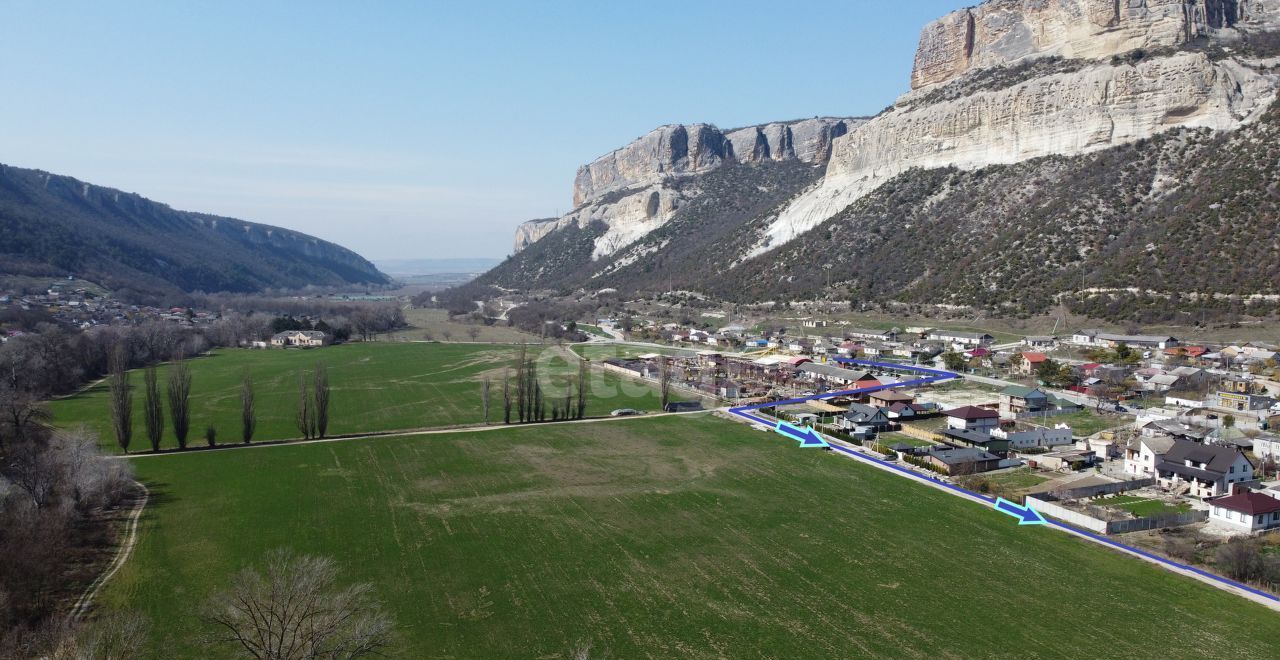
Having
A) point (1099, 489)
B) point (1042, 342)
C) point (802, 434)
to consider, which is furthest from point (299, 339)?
point (1099, 489)

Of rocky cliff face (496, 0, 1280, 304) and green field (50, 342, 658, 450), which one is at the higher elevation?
rocky cliff face (496, 0, 1280, 304)

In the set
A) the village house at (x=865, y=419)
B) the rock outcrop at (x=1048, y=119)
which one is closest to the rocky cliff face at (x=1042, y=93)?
the rock outcrop at (x=1048, y=119)

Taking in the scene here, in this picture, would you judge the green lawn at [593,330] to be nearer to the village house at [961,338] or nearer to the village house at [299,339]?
the village house at [299,339]

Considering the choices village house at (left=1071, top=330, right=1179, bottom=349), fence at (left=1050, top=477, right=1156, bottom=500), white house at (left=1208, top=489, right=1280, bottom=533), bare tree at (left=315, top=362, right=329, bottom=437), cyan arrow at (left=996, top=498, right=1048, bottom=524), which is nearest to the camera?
white house at (left=1208, top=489, right=1280, bottom=533)

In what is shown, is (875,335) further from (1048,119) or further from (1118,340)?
(1048,119)

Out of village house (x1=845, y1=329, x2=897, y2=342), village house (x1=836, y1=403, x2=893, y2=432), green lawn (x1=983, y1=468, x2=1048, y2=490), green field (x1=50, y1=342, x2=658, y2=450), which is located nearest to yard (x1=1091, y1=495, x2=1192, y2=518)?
green lawn (x1=983, y1=468, x2=1048, y2=490)

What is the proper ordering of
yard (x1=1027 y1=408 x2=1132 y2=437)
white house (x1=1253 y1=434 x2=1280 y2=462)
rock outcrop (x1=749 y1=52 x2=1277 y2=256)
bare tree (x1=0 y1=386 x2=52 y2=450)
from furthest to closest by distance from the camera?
rock outcrop (x1=749 y1=52 x2=1277 y2=256), yard (x1=1027 y1=408 x2=1132 y2=437), white house (x1=1253 y1=434 x2=1280 y2=462), bare tree (x1=0 y1=386 x2=52 y2=450)

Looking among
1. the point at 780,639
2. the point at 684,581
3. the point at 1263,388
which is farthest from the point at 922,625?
the point at 1263,388

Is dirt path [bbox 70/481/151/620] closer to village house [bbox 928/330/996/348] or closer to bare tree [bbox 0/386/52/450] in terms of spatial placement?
bare tree [bbox 0/386/52/450]
